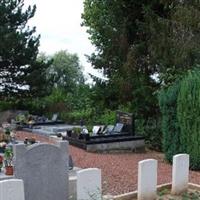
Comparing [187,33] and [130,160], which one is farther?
[187,33]

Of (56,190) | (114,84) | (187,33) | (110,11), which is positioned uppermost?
(110,11)

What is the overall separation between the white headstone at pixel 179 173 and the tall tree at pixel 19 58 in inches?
589

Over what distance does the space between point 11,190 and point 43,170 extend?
134cm

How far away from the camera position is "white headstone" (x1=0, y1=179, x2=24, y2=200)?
244 inches

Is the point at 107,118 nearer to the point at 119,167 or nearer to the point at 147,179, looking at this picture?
the point at 119,167

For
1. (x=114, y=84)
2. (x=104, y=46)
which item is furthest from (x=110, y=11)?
(x=114, y=84)

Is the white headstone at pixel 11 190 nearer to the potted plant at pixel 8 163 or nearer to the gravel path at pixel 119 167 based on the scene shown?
the potted plant at pixel 8 163

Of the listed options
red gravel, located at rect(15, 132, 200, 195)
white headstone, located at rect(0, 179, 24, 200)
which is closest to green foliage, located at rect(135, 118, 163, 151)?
red gravel, located at rect(15, 132, 200, 195)

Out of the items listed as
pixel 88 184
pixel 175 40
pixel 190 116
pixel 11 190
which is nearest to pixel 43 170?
pixel 88 184

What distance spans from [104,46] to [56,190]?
1460 cm

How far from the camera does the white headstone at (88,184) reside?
7367 millimetres

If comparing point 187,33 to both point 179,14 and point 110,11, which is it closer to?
point 179,14

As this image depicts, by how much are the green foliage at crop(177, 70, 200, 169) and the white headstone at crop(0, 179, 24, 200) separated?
7124 millimetres

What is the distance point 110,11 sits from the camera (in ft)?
70.4
